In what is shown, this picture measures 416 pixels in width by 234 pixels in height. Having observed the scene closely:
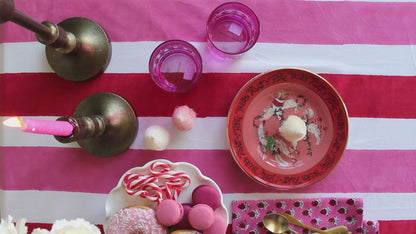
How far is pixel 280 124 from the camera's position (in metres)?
0.86

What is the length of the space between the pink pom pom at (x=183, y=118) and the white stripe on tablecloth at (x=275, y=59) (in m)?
0.12

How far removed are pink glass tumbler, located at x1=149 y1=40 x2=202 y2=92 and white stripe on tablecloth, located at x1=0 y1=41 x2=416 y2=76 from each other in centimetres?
4

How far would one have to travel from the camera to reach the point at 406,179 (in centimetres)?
88

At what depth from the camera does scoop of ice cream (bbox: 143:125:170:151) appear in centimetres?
81

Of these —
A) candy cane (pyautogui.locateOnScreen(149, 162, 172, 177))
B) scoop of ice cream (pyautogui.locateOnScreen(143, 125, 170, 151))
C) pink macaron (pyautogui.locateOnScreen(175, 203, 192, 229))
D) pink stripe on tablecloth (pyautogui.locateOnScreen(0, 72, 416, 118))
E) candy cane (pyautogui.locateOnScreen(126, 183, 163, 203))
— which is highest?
pink stripe on tablecloth (pyautogui.locateOnScreen(0, 72, 416, 118))

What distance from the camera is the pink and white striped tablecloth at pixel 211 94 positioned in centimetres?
86

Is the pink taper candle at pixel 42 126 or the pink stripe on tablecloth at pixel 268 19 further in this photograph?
the pink stripe on tablecloth at pixel 268 19

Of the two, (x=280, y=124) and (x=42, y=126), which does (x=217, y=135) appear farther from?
(x=42, y=126)

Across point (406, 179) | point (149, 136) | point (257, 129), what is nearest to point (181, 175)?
point (149, 136)

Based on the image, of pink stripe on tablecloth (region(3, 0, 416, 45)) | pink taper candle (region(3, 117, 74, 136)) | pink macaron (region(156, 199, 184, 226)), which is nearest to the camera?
pink taper candle (region(3, 117, 74, 136))

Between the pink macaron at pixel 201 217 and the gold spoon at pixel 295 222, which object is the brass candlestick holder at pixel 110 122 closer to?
the pink macaron at pixel 201 217

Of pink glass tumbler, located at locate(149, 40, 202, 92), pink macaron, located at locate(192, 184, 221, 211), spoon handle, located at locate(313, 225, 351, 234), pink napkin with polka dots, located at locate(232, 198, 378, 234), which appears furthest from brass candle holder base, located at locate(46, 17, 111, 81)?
spoon handle, located at locate(313, 225, 351, 234)

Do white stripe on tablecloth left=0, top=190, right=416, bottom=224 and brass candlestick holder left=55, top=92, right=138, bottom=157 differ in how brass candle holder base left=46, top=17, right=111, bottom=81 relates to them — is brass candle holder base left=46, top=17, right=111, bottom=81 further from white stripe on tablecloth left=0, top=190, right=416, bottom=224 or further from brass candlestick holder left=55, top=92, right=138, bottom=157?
white stripe on tablecloth left=0, top=190, right=416, bottom=224

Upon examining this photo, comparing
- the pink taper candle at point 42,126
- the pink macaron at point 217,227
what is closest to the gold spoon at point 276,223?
the pink macaron at point 217,227
